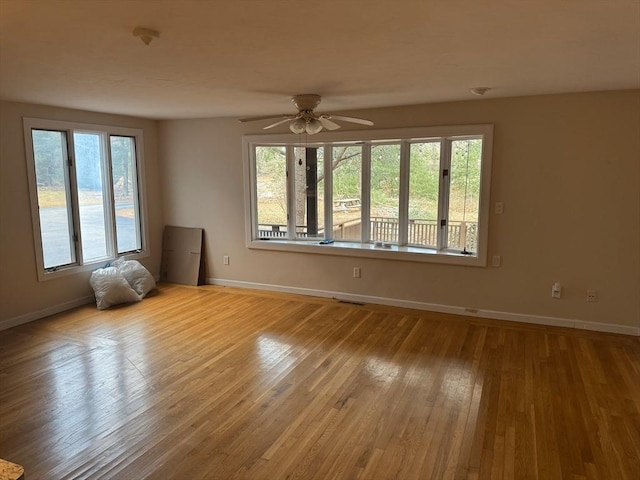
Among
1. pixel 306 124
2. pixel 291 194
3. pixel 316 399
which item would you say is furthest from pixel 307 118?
pixel 316 399

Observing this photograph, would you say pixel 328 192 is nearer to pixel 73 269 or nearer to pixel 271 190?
pixel 271 190

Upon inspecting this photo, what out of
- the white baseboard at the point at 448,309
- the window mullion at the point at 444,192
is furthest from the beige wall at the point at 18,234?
the window mullion at the point at 444,192

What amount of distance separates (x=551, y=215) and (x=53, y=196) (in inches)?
213

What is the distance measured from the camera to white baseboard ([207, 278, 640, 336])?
4287 millimetres

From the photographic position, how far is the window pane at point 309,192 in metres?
5.58

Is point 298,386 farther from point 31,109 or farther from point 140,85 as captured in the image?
point 31,109

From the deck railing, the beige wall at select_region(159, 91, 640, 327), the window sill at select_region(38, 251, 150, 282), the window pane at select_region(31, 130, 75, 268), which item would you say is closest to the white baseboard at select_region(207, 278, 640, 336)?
the beige wall at select_region(159, 91, 640, 327)

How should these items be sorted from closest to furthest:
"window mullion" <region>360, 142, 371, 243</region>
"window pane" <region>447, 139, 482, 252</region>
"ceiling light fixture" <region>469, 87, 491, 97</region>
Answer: "ceiling light fixture" <region>469, 87, 491, 97</region> → "window pane" <region>447, 139, 482, 252</region> → "window mullion" <region>360, 142, 371, 243</region>

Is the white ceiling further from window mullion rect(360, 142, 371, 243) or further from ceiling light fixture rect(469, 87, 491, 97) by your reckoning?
window mullion rect(360, 142, 371, 243)

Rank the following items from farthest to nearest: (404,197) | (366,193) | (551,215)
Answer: (366,193) → (404,197) → (551,215)

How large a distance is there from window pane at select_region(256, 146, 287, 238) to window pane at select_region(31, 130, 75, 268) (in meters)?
2.30

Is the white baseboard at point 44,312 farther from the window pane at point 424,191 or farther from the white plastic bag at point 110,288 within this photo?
the window pane at point 424,191

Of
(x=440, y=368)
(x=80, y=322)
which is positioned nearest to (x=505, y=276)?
(x=440, y=368)

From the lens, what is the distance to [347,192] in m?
5.47
